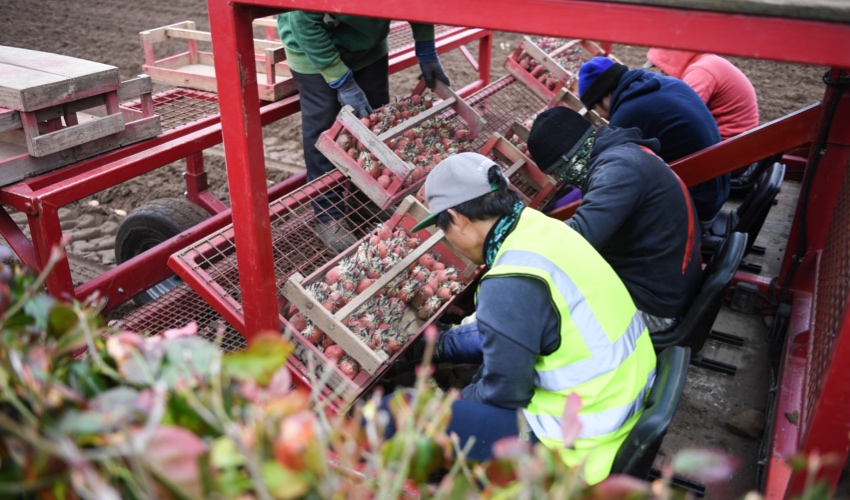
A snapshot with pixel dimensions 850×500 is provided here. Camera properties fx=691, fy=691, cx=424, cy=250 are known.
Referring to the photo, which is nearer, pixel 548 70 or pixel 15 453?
pixel 15 453

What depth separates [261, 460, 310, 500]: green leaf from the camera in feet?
2.78

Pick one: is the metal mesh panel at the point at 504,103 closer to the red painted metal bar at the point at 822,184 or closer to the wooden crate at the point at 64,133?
the red painted metal bar at the point at 822,184

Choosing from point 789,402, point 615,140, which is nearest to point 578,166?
point 615,140

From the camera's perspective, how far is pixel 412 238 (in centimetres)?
325

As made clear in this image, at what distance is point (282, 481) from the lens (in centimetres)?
85

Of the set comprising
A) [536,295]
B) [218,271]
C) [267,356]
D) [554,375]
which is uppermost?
[267,356]

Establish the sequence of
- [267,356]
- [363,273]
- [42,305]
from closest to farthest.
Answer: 1. [267,356]
2. [42,305]
3. [363,273]

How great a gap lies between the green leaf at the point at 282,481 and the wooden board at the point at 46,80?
2660 millimetres

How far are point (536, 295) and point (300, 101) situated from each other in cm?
252

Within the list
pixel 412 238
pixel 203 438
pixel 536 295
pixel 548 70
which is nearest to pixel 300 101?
pixel 412 238

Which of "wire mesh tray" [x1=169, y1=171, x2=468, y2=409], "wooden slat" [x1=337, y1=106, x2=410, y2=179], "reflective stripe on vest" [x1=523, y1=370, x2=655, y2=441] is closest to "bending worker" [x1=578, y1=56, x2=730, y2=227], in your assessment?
"wooden slat" [x1=337, y1=106, x2=410, y2=179]

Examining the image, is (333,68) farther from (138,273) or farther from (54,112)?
(138,273)

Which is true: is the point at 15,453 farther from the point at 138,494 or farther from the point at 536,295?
the point at 536,295

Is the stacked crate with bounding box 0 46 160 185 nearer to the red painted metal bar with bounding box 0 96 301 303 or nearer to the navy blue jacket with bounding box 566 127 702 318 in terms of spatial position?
the red painted metal bar with bounding box 0 96 301 303
